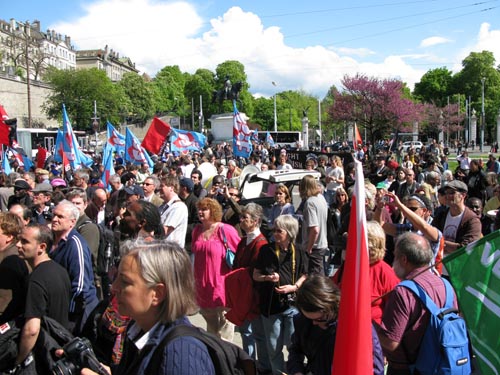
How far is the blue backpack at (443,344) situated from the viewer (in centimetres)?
→ 269

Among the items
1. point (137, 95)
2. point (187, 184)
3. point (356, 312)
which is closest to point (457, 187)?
point (356, 312)

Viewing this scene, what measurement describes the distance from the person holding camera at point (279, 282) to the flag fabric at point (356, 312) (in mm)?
1999

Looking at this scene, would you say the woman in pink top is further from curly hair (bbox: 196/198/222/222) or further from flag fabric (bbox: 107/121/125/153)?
flag fabric (bbox: 107/121/125/153)

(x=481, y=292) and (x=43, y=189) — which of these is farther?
(x=43, y=189)

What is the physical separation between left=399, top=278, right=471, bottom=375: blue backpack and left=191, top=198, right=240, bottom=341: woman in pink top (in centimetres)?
250

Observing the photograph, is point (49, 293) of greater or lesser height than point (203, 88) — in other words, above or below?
below

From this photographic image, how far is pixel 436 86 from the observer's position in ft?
288

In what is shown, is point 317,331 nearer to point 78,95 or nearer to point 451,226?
point 451,226

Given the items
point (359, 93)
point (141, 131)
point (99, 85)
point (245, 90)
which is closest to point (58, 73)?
point (99, 85)

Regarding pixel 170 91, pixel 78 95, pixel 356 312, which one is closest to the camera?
pixel 356 312

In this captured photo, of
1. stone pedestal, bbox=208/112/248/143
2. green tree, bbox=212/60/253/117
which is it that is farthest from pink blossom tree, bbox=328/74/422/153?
green tree, bbox=212/60/253/117

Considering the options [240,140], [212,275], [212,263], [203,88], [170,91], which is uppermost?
[170,91]

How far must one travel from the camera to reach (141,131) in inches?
3583

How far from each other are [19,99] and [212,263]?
72027mm
